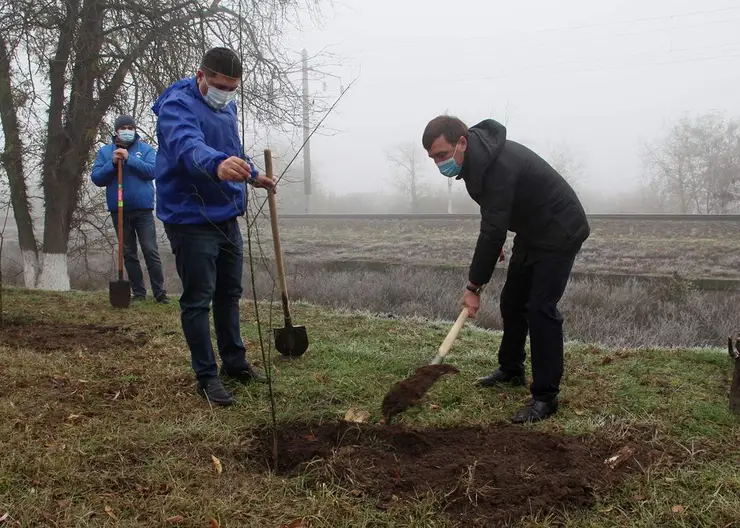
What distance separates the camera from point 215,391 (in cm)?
350

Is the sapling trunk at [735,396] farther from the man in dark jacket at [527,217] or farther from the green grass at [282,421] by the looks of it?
the man in dark jacket at [527,217]

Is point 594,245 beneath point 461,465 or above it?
above

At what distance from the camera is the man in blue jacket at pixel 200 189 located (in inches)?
130

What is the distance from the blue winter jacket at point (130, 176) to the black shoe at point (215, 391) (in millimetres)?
3557

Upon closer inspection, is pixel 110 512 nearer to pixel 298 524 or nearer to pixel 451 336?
pixel 298 524

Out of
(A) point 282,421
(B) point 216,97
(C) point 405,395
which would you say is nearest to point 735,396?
(C) point 405,395

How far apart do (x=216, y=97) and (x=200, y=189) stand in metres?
0.53

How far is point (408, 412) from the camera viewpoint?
11.2 ft

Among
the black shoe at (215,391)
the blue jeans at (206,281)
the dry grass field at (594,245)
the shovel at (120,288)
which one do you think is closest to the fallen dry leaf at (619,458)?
the black shoe at (215,391)

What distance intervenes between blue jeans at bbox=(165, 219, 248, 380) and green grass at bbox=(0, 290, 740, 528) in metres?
0.33

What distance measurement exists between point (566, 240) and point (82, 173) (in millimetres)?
7959

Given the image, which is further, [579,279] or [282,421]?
[579,279]

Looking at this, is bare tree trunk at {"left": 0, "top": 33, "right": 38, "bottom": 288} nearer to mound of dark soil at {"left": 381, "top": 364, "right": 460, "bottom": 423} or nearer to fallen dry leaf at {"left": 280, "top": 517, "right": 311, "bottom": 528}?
mound of dark soil at {"left": 381, "top": 364, "right": 460, "bottom": 423}

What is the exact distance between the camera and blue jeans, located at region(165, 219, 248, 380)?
11.2 ft
